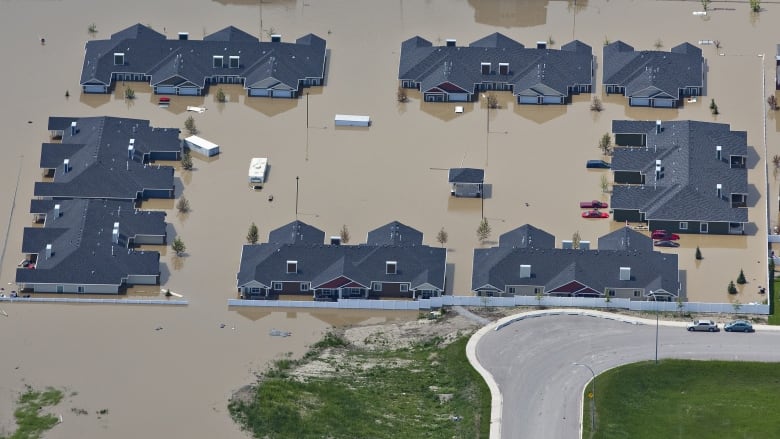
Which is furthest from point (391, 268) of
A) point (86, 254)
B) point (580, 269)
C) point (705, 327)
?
point (705, 327)

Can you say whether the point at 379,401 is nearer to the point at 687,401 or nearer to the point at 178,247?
the point at 687,401

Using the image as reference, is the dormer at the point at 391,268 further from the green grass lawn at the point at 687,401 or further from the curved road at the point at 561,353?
the green grass lawn at the point at 687,401

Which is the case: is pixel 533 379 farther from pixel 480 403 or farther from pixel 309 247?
pixel 309 247

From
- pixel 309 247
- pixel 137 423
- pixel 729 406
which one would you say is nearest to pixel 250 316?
pixel 309 247

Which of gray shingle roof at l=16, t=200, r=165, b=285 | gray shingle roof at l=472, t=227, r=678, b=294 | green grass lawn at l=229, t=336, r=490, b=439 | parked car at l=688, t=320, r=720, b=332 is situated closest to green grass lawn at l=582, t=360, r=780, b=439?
parked car at l=688, t=320, r=720, b=332

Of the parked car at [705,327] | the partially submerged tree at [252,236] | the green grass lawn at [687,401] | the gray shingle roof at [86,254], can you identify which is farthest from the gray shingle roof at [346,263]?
the green grass lawn at [687,401]

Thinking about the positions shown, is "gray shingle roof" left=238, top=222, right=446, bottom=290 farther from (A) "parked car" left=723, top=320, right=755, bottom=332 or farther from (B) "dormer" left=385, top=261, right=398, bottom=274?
(A) "parked car" left=723, top=320, right=755, bottom=332
